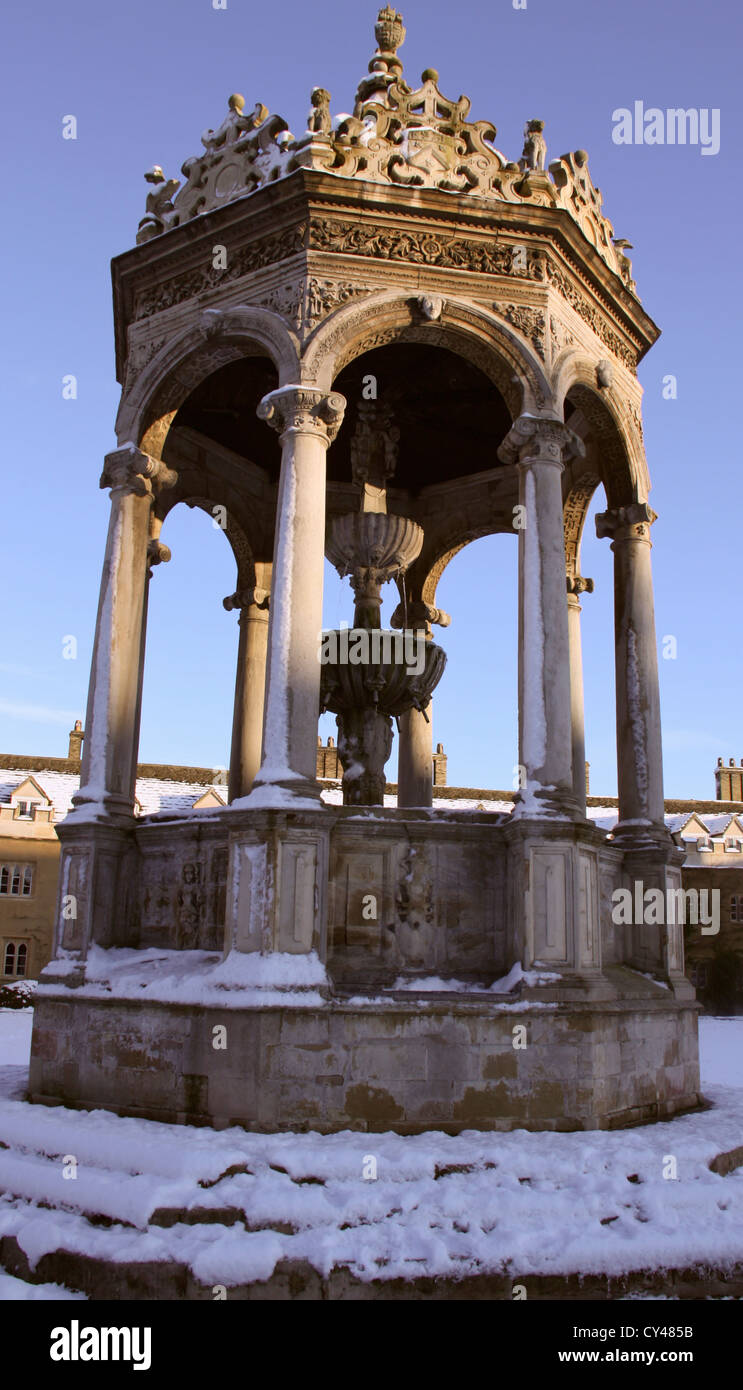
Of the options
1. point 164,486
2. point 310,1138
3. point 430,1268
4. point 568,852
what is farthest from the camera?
point 164,486

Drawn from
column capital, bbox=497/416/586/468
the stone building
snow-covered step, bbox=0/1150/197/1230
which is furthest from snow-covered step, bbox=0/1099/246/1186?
column capital, bbox=497/416/586/468

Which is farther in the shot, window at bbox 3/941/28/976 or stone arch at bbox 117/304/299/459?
window at bbox 3/941/28/976

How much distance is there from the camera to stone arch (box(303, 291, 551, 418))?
10109 millimetres

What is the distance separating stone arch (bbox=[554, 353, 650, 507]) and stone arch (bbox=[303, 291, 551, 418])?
1.38 meters

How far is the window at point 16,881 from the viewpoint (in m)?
39.8

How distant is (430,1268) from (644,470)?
9.12 meters

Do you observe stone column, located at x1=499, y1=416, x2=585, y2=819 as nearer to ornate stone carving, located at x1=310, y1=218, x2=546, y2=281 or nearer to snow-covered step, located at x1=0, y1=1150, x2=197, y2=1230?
ornate stone carving, located at x1=310, y1=218, x2=546, y2=281

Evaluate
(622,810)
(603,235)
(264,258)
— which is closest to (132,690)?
(264,258)

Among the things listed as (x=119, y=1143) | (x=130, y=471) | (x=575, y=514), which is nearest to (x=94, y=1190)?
(x=119, y=1143)

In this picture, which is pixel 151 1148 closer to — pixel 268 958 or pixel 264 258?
pixel 268 958

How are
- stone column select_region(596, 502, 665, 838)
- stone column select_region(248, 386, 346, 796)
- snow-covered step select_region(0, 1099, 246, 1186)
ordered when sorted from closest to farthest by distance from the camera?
snow-covered step select_region(0, 1099, 246, 1186) → stone column select_region(248, 386, 346, 796) → stone column select_region(596, 502, 665, 838)

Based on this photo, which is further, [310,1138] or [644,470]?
[644,470]

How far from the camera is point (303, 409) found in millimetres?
9836

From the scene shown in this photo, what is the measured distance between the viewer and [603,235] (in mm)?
11945
